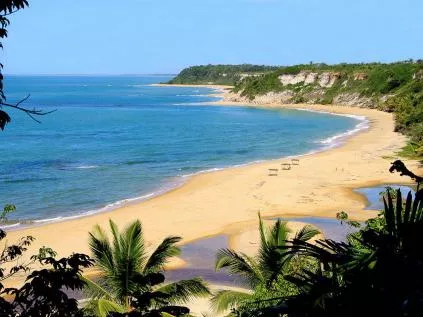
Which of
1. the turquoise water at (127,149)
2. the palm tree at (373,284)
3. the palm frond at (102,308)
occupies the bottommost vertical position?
the turquoise water at (127,149)

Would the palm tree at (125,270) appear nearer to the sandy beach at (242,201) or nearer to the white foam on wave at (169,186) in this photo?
the sandy beach at (242,201)

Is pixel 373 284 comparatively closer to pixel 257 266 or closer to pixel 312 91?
pixel 257 266

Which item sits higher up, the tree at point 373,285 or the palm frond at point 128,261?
the tree at point 373,285

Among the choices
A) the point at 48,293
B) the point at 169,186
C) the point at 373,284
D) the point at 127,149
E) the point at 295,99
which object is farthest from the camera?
the point at 295,99

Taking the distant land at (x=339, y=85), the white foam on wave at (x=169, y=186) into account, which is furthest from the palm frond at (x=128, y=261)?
the distant land at (x=339, y=85)

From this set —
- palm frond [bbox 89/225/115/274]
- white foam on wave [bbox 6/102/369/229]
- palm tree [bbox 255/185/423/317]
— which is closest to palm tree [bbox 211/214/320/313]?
palm frond [bbox 89/225/115/274]

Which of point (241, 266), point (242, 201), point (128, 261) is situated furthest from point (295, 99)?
point (128, 261)

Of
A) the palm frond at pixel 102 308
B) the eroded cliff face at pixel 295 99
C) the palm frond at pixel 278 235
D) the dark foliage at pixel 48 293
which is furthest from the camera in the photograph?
the eroded cliff face at pixel 295 99
